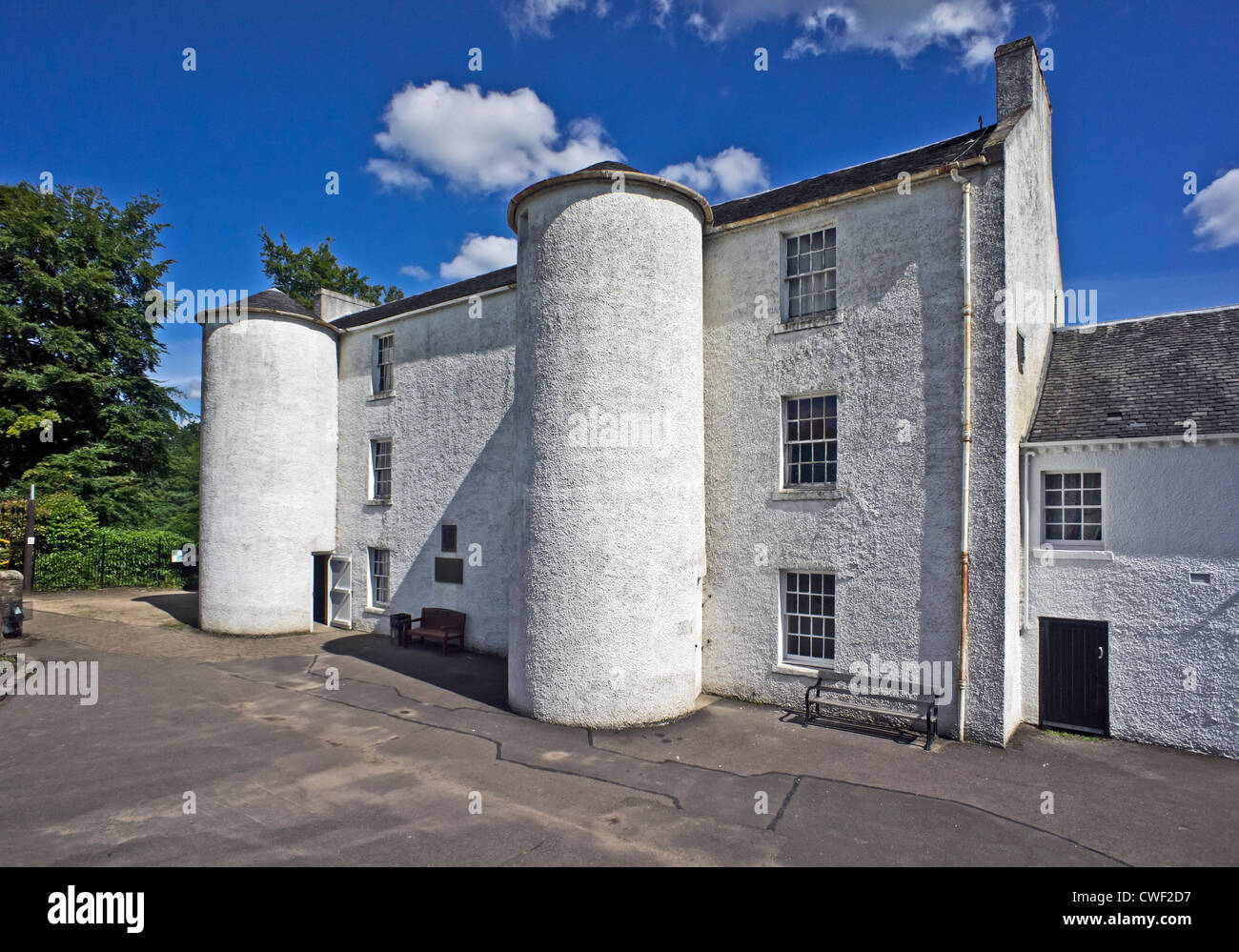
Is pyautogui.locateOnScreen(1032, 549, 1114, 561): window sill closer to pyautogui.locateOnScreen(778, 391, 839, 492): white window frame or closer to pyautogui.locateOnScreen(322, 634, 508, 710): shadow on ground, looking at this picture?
pyautogui.locateOnScreen(778, 391, 839, 492): white window frame

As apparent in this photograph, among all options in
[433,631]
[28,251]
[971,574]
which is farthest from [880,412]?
[28,251]

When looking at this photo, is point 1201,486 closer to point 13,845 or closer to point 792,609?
point 792,609

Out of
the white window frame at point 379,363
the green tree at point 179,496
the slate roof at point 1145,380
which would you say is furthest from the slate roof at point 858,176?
the green tree at point 179,496

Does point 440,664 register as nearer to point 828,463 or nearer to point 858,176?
point 828,463

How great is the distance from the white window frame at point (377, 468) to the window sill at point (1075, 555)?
1546cm

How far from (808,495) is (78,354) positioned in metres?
29.5

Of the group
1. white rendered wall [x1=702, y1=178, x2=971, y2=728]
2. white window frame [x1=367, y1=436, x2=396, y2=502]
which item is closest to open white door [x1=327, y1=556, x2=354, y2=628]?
white window frame [x1=367, y1=436, x2=396, y2=502]

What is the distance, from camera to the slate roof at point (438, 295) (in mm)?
17250

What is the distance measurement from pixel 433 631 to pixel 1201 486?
1535 cm

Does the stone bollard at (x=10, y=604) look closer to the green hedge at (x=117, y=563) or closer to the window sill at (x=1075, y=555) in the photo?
the green hedge at (x=117, y=563)

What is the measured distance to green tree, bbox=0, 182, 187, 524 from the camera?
25.0 metres

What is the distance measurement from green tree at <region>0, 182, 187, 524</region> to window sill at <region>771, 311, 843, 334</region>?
91.2ft

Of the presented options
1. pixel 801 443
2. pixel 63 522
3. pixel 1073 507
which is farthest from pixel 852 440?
pixel 63 522

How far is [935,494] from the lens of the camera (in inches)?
408
